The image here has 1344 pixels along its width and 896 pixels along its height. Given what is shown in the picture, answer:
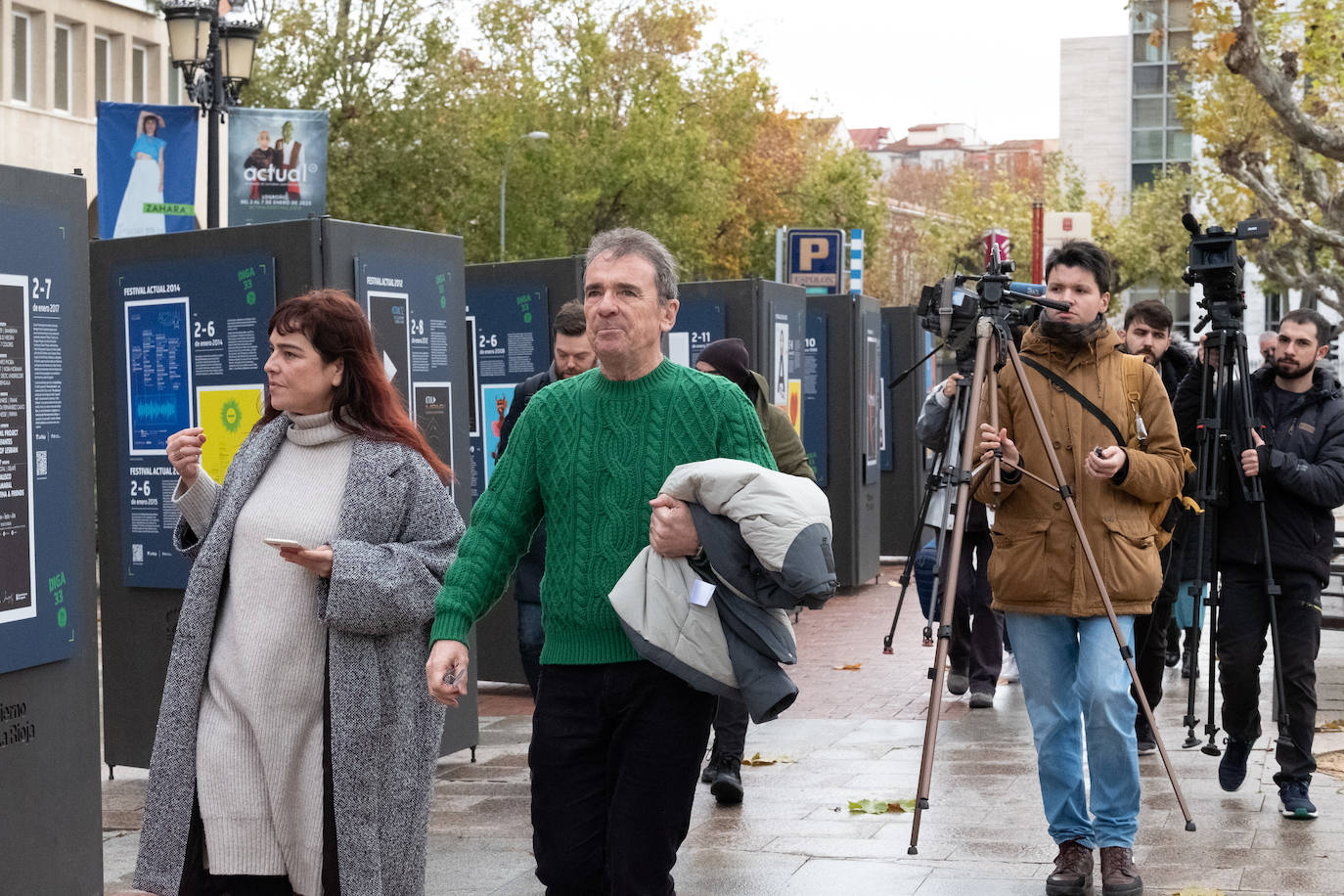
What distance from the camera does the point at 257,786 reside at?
4484 mm

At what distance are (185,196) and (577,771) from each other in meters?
13.3

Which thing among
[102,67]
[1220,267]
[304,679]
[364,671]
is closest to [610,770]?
[364,671]

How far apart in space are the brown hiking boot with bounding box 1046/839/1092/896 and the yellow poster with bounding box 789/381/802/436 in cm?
922

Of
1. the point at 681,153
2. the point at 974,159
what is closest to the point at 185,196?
the point at 681,153

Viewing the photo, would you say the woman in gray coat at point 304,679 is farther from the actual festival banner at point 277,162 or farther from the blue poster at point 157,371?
the actual festival banner at point 277,162

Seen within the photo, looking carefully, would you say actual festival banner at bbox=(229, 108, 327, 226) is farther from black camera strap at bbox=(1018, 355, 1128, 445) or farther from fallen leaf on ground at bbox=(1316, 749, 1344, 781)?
black camera strap at bbox=(1018, 355, 1128, 445)

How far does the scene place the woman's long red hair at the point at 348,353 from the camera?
4.70 metres

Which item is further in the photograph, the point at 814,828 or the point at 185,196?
the point at 185,196

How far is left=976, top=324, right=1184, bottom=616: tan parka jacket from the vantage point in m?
5.94

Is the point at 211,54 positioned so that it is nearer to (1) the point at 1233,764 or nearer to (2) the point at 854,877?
(1) the point at 1233,764

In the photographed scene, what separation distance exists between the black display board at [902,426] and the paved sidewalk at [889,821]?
27.9ft

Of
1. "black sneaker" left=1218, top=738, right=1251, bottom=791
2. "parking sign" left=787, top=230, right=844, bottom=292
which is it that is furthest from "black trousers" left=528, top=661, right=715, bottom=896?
"parking sign" left=787, top=230, right=844, bottom=292

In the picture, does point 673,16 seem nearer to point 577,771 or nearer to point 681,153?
point 681,153

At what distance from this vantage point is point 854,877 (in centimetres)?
623
